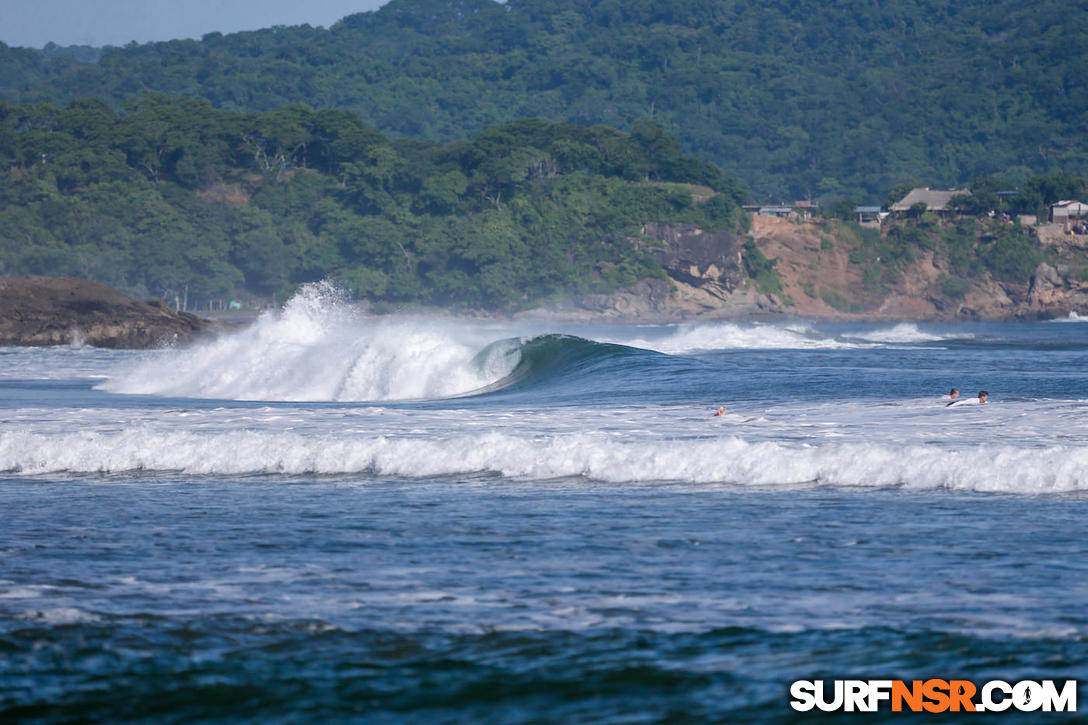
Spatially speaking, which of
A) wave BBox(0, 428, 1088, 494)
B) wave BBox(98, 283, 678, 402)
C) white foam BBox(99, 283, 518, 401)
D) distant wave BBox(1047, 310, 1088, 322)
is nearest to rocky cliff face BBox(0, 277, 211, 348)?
white foam BBox(99, 283, 518, 401)

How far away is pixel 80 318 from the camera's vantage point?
158 ft

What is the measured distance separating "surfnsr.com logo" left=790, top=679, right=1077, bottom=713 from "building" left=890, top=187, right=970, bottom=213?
117651 mm

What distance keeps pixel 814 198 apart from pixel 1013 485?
158 m

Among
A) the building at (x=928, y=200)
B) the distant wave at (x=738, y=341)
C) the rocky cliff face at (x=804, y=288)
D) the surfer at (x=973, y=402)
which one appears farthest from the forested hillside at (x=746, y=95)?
the surfer at (x=973, y=402)

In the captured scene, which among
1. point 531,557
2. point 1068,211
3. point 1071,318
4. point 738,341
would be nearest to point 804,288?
point 1071,318

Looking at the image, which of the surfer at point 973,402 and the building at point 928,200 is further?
the building at point 928,200

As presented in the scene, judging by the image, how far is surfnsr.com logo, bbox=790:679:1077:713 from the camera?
6078mm

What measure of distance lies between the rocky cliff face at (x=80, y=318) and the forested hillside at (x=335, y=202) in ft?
154

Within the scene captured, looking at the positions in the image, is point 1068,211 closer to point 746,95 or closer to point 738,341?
point 746,95

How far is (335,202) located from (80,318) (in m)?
64.7

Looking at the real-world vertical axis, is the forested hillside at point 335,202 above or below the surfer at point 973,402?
above

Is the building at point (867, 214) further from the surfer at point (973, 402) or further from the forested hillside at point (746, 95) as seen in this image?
the surfer at point (973, 402)

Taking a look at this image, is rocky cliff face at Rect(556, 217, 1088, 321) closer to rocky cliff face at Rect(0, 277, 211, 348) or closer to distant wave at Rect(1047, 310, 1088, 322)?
distant wave at Rect(1047, 310, 1088, 322)

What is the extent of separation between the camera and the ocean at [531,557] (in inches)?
253
